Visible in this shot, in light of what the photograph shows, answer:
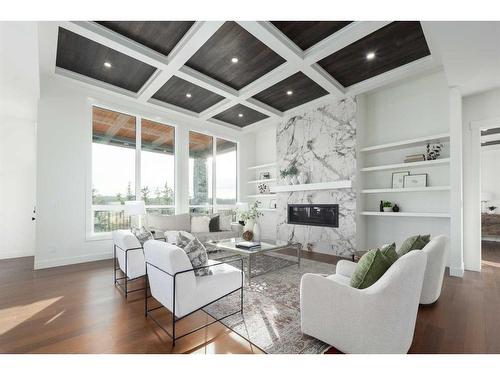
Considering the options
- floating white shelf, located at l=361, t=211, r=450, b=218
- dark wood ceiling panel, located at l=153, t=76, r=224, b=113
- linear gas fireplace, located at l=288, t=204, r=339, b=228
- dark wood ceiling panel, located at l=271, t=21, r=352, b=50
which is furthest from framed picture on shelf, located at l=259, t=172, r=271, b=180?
dark wood ceiling panel, located at l=271, t=21, r=352, b=50

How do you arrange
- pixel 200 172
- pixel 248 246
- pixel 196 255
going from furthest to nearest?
pixel 200 172 < pixel 248 246 < pixel 196 255

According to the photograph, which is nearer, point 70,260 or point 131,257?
point 131,257

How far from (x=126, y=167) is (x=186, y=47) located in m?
3.03

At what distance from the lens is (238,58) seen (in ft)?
12.1

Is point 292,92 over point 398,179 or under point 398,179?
over

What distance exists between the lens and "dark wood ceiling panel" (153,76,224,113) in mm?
4542

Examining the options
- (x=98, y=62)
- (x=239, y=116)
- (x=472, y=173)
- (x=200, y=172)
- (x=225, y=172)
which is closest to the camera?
(x=98, y=62)

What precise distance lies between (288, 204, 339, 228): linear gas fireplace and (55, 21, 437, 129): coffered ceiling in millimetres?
2379

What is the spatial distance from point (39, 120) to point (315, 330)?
5257 mm

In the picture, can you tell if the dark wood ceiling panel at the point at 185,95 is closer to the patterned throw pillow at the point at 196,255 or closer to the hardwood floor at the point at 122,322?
the patterned throw pillow at the point at 196,255

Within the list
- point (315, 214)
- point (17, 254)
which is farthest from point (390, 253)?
point (17, 254)

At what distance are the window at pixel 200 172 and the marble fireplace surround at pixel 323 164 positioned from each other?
1981mm

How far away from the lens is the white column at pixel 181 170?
591 cm

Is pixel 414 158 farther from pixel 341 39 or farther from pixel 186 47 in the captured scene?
pixel 186 47
